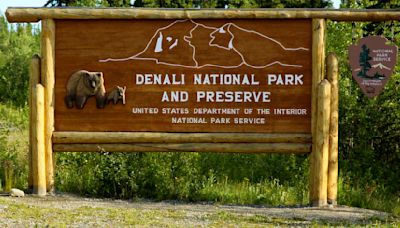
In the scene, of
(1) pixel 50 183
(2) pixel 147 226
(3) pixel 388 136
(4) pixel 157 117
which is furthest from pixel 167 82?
(3) pixel 388 136

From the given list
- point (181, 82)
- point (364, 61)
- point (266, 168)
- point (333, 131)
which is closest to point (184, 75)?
point (181, 82)

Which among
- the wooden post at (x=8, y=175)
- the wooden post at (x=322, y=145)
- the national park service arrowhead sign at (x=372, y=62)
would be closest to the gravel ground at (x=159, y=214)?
the wooden post at (x=322, y=145)

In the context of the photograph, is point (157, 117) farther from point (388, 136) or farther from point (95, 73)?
point (388, 136)

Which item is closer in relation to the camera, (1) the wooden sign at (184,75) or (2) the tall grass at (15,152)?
(1) the wooden sign at (184,75)

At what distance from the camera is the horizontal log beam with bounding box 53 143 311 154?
32.8 ft

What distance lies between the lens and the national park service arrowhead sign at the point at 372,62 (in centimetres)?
1028

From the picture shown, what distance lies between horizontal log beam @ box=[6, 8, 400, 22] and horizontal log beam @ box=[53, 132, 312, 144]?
1689 millimetres

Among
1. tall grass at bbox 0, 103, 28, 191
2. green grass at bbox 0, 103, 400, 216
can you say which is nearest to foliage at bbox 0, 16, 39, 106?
tall grass at bbox 0, 103, 28, 191

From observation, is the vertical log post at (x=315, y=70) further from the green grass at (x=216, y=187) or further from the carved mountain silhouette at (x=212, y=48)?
the green grass at (x=216, y=187)

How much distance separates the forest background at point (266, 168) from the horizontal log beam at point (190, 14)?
5.83 ft

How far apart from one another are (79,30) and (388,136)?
18.7 feet

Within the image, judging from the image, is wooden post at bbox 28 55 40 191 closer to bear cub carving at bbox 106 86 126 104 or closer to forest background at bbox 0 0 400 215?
forest background at bbox 0 0 400 215

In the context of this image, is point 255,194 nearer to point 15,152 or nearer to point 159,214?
point 159,214

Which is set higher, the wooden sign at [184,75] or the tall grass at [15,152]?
the wooden sign at [184,75]
